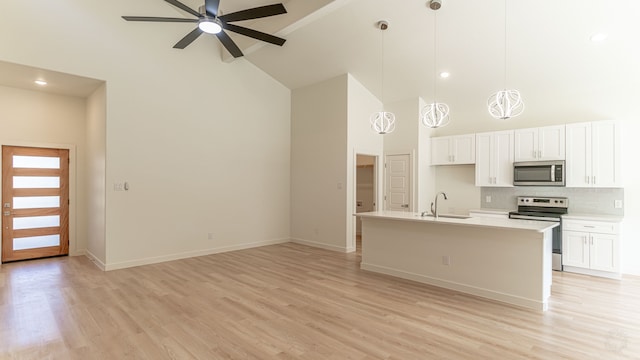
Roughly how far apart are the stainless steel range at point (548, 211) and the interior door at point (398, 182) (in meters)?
1.93

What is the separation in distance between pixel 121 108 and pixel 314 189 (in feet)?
12.2

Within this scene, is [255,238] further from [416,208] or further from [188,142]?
[416,208]

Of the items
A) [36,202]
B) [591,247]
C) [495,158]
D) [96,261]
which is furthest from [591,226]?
[36,202]

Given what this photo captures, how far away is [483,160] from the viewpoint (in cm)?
601

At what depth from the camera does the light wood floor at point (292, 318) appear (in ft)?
8.70

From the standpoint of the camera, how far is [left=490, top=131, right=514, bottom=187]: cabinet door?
5.70 metres

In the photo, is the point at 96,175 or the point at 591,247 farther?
the point at 96,175

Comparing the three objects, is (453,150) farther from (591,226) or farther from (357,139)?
(591,226)

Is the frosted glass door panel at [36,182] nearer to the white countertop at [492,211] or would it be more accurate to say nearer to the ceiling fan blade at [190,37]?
the ceiling fan blade at [190,37]

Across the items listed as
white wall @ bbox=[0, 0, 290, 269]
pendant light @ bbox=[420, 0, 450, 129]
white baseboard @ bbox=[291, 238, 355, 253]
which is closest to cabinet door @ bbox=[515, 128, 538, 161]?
pendant light @ bbox=[420, 0, 450, 129]

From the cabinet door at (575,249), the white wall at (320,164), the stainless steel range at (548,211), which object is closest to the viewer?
the cabinet door at (575,249)

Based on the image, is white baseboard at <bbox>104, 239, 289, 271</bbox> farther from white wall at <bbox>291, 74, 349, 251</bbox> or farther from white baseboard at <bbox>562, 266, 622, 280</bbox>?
white baseboard at <bbox>562, 266, 622, 280</bbox>

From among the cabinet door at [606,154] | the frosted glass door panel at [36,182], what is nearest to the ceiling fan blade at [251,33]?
the frosted glass door panel at [36,182]

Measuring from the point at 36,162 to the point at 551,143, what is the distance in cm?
880
